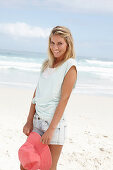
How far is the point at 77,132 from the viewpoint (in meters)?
4.32

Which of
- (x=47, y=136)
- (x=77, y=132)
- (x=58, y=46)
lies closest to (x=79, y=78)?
(x=77, y=132)

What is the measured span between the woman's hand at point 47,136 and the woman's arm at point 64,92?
0.03 meters

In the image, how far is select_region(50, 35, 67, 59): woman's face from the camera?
1953 millimetres

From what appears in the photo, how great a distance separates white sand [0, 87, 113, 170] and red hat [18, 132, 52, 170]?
48.0 inches

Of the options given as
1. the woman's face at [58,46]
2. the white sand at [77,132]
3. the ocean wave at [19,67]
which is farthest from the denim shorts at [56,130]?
the ocean wave at [19,67]

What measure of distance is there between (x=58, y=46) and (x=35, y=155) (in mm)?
834

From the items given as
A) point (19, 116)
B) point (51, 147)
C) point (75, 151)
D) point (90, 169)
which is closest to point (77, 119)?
point (19, 116)

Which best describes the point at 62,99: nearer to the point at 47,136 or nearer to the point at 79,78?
the point at 47,136

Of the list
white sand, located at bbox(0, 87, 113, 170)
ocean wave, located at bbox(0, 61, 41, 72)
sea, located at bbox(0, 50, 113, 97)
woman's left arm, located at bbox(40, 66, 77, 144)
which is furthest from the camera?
ocean wave, located at bbox(0, 61, 41, 72)

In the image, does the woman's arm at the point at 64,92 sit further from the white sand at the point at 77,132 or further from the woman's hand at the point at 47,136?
the white sand at the point at 77,132

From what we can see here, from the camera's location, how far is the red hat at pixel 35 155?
1899mm

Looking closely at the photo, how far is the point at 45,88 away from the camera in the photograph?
6.50 feet

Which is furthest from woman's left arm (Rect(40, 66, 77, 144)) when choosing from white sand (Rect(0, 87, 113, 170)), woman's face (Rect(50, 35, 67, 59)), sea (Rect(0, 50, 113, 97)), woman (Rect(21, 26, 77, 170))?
sea (Rect(0, 50, 113, 97))

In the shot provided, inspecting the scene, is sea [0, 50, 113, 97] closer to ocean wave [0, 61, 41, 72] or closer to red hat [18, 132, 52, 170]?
ocean wave [0, 61, 41, 72]
